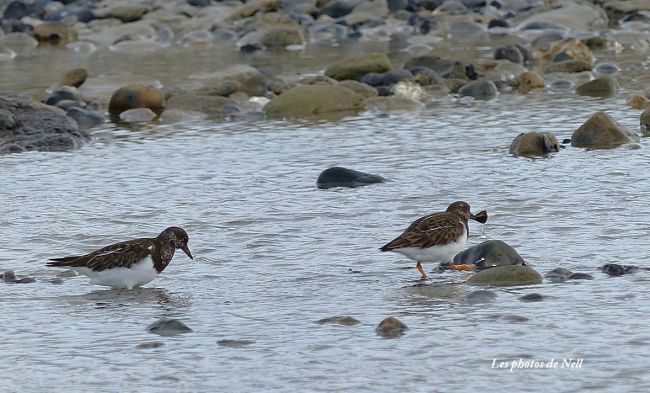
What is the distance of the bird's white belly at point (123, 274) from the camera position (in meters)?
11.3

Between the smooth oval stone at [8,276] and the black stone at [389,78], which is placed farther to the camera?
the black stone at [389,78]

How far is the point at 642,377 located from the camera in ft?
27.8

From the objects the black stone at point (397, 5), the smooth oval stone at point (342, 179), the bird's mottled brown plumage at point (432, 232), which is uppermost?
the black stone at point (397, 5)

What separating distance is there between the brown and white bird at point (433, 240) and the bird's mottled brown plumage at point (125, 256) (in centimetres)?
196

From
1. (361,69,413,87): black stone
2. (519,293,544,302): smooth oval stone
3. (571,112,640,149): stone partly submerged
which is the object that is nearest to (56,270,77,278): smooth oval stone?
(519,293,544,302): smooth oval stone

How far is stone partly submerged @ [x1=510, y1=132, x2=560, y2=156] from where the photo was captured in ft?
57.9

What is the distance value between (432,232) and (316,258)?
142cm

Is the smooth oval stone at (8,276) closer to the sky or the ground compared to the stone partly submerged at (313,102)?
closer to the ground

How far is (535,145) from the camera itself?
17703mm

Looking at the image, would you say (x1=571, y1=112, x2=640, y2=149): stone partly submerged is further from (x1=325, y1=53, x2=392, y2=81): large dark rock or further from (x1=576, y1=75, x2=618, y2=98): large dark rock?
(x1=325, y1=53, x2=392, y2=81): large dark rock

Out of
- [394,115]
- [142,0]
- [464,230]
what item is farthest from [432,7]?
[464,230]

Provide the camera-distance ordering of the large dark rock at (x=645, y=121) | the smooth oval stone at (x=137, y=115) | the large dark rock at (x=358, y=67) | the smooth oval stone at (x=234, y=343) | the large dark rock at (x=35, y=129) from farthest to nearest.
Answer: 1. the large dark rock at (x=358, y=67)
2. the smooth oval stone at (x=137, y=115)
3. the large dark rock at (x=35, y=129)
4. the large dark rock at (x=645, y=121)
5. the smooth oval stone at (x=234, y=343)

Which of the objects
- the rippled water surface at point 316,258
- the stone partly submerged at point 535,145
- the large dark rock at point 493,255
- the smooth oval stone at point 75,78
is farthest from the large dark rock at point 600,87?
the large dark rock at point 493,255

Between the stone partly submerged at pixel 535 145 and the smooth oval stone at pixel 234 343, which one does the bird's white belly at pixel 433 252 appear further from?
the stone partly submerged at pixel 535 145
